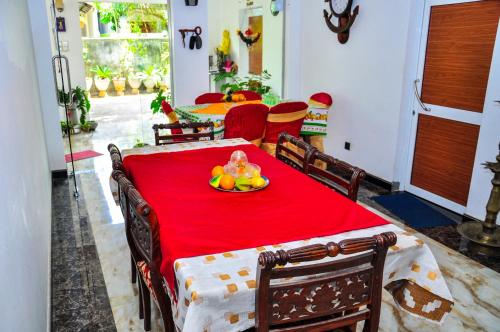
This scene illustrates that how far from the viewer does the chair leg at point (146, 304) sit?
213 centimetres

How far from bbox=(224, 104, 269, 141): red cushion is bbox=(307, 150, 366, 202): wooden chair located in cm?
161

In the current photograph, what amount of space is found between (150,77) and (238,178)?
4.03m

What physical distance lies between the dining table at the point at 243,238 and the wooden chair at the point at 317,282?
0.09 meters

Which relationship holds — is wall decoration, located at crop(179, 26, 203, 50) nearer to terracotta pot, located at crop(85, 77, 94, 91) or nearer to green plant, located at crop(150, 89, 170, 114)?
green plant, located at crop(150, 89, 170, 114)

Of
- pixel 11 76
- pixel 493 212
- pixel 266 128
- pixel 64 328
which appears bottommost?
pixel 64 328

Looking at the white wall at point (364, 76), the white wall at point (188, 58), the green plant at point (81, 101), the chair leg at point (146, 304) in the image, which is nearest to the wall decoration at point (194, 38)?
the white wall at point (188, 58)

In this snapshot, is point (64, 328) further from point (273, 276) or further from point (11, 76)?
point (273, 276)

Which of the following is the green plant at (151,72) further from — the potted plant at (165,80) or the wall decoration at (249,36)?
the wall decoration at (249,36)

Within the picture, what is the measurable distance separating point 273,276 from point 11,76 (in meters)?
1.81

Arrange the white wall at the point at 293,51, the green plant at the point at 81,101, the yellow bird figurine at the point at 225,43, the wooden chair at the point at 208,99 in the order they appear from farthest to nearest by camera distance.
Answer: the green plant at the point at 81,101 → the yellow bird figurine at the point at 225,43 → the white wall at the point at 293,51 → the wooden chair at the point at 208,99

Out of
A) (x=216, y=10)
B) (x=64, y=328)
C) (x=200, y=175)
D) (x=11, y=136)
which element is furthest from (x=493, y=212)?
(x=216, y=10)

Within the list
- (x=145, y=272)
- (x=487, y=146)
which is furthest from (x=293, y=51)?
(x=145, y=272)

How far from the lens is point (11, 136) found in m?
1.98

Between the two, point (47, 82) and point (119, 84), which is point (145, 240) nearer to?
point (47, 82)
